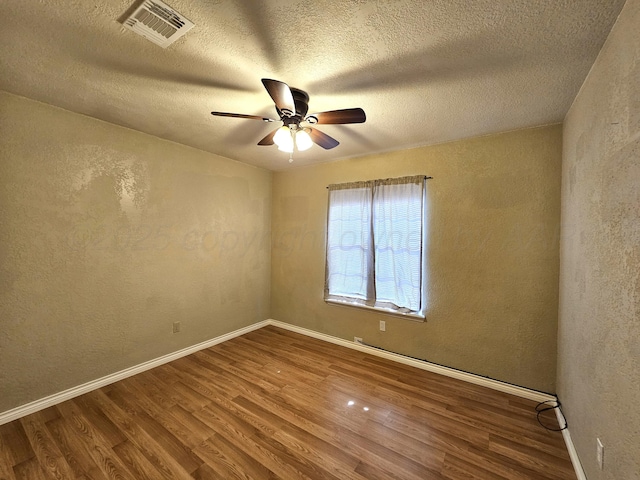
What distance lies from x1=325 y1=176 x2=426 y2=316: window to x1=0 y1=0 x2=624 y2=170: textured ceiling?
84 centimetres

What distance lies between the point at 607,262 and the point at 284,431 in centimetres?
221

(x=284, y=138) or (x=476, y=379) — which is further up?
(x=284, y=138)

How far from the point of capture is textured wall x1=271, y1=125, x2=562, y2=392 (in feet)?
7.41

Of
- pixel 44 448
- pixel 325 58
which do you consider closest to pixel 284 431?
pixel 44 448

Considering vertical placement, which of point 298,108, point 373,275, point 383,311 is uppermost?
point 298,108

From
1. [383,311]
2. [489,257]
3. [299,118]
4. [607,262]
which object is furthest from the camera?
[383,311]

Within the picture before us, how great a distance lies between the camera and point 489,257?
2.49m

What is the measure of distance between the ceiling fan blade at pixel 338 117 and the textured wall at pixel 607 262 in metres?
1.22

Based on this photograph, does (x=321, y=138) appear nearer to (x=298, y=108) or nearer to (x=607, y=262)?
(x=298, y=108)

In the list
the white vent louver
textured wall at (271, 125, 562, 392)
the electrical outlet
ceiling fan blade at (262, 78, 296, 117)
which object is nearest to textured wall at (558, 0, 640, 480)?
the electrical outlet

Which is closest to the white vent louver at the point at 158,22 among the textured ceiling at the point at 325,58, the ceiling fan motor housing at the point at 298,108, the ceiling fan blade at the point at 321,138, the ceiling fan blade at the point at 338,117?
the textured ceiling at the point at 325,58

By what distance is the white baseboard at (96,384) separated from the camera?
1.98m

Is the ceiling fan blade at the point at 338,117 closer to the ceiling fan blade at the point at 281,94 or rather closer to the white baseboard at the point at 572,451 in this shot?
the ceiling fan blade at the point at 281,94

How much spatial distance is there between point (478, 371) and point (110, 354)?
3.59 m
